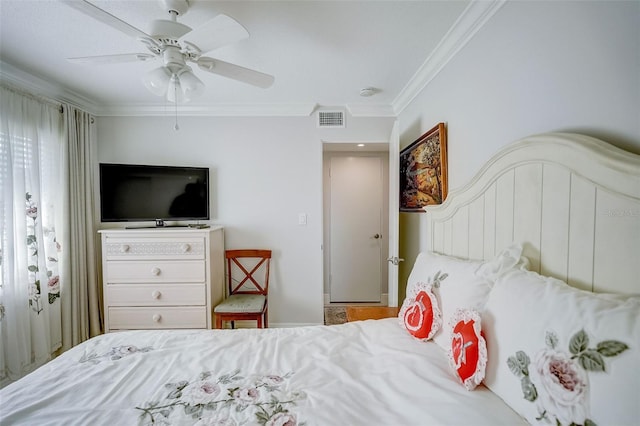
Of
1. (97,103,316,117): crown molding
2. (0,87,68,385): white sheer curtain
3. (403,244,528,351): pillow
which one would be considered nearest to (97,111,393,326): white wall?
(97,103,316,117): crown molding

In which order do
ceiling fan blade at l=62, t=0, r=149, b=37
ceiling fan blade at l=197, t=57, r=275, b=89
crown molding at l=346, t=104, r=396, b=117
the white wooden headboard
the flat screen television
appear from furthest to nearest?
crown molding at l=346, t=104, r=396, b=117 < the flat screen television < ceiling fan blade at l=197, t=57, r=275, b=89 < ceiling fan blade at l=62, t=0, r=149, b=37 < the white wooden headboard

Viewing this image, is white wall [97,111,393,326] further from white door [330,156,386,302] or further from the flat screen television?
white door [330,156,386,302]

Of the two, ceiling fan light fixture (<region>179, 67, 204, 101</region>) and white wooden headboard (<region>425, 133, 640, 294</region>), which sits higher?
ceiling fan light fixture (<region>179, 67, 204, 101</region>)

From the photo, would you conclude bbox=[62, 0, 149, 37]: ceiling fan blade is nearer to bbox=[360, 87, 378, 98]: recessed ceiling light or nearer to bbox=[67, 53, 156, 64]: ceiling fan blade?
bbox=[67, 53, 156, 64]: ceiling fan blade

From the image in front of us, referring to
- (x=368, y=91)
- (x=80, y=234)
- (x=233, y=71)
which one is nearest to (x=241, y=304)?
(x=80, y=234)

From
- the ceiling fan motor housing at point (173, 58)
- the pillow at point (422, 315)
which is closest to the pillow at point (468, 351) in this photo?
the pillow at point (422, 315)

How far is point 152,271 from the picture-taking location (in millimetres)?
2225

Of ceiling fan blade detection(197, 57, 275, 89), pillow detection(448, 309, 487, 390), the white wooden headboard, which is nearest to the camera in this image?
the white wooden headboard

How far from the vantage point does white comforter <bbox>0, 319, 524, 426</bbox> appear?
30.2 inches

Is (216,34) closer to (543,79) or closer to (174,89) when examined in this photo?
(174,89)

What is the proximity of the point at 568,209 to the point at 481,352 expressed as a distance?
56cm

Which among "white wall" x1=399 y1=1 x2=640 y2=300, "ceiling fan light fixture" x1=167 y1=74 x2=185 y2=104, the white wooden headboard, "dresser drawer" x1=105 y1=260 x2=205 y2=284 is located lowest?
"dresser drawer" x1=105 y1=260 x2=205 y2=284

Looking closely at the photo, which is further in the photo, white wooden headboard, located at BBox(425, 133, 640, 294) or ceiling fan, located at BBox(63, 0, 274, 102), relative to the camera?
ceiling fan, located at BBox(63, 0, 274, 102)

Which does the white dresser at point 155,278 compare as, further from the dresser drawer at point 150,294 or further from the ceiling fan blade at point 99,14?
the ceiling fan blade at point 99,14
